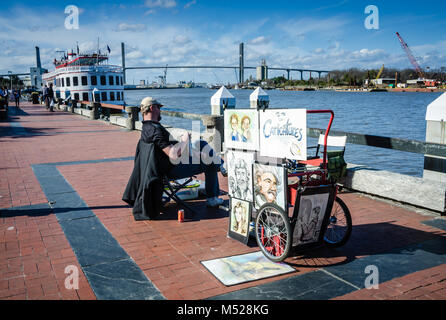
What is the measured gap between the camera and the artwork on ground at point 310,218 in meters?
3.76

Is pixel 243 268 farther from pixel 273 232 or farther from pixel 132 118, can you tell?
pixel 132 118

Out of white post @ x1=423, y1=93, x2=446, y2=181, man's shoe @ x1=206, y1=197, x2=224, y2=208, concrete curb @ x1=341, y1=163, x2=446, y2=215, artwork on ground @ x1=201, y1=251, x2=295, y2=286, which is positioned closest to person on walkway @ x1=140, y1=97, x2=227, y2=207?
man's shoe @ x1=206, y1=197, x2=224, y2=208

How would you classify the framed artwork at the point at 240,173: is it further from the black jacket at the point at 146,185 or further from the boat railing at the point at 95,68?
the boat railing at the point at 95,68

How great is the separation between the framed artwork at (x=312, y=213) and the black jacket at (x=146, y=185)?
1.96 metres

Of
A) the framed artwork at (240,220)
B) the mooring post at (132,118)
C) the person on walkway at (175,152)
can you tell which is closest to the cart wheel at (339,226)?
the framed artwork at (240,220)

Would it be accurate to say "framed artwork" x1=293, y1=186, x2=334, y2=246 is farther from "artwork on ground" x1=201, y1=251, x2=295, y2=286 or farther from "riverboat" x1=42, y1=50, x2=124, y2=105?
"riverboat" x1=42, y1=50, x2=124, y2=105

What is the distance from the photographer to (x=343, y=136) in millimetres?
6602

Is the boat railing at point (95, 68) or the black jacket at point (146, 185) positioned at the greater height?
the boat railing at point (95, 68)

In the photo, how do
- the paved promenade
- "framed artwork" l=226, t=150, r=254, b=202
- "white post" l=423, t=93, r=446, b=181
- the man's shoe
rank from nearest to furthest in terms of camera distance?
the paved promenade, "framed artwork" l=226, t=150, r=254, b=202, "white post" l=423, t=93, r=446, b=181, the man's shoe

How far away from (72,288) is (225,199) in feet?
10.1

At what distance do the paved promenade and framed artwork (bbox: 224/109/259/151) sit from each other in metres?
1.15

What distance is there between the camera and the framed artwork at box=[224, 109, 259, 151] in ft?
13.1

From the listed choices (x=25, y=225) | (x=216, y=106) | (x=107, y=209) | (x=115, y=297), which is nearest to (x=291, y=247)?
(x=115, y=297)

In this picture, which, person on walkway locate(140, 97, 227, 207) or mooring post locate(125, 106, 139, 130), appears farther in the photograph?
mooring post locate(125, 106, 139, 130)
